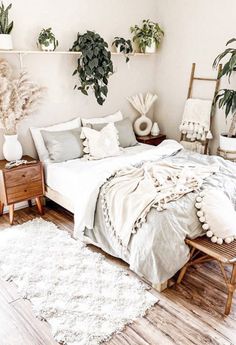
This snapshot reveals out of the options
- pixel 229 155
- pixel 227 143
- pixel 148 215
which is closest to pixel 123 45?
pixel 227 143

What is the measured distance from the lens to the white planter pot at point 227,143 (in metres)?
3.42

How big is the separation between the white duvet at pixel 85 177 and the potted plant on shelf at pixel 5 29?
1.22 m

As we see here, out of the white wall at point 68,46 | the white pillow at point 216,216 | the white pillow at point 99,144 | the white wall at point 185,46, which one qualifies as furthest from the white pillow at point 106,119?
the white pillow at point 216,216

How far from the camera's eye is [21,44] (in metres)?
3.09

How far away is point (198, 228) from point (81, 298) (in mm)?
962

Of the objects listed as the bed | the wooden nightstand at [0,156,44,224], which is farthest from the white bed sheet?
the wooden nightstand at [0,156,44,224]

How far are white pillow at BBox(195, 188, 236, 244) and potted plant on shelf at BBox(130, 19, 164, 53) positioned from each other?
8.18 ft

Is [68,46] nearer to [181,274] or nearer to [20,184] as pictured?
[20,184]

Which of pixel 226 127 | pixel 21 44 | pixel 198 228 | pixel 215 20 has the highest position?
pixel 215 20

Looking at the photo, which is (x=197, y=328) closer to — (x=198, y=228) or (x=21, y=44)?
(x=198, y=228)

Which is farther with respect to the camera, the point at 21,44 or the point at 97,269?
the point at 21,44

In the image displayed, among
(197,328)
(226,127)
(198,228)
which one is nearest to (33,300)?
(197,328)

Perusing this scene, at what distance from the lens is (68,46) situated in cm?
343

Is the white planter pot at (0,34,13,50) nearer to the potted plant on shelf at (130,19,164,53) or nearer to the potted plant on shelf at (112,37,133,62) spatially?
the potted plant on shelf at (112,37,133,62)
